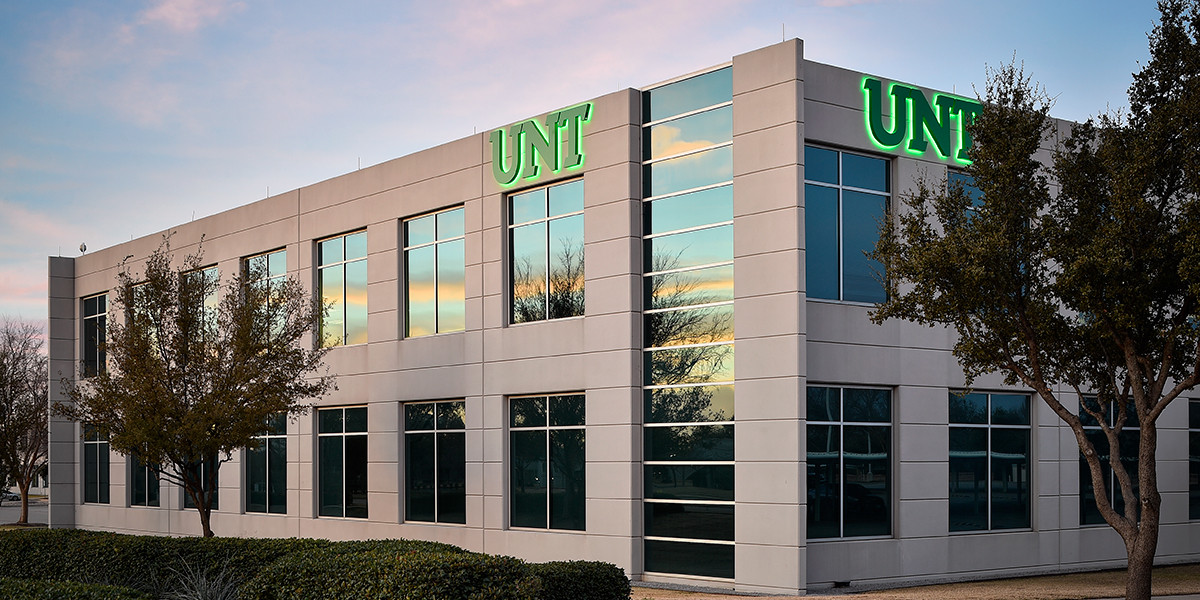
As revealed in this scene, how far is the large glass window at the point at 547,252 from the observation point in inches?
1009

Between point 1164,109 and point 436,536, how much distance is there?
1851 centimetres

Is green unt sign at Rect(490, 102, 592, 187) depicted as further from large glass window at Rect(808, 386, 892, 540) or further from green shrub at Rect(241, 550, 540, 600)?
green shrub at Rect(241, 550, 540, 600)

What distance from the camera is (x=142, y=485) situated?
40.0m

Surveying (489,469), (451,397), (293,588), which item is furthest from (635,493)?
(293,588)

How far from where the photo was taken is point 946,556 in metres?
23.2

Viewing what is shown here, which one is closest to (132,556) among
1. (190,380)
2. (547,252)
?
(190,380)

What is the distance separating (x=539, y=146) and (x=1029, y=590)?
1312cm

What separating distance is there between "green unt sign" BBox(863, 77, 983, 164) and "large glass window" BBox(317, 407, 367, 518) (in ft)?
50.6

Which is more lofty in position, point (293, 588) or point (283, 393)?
point (283, 393)

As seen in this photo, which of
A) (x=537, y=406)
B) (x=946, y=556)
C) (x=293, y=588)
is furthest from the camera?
(x=537, y=406)

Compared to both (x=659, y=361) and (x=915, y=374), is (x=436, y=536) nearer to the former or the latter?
(x=659, y=361)

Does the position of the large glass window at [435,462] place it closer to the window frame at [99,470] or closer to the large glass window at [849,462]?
the large glass window at [849,462]

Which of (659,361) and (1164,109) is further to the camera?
(659,361)

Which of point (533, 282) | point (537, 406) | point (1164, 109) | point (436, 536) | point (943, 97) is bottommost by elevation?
point (436, 536)
